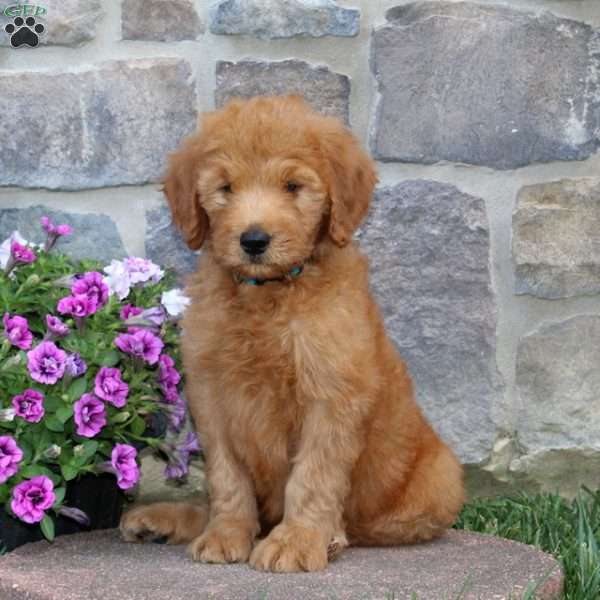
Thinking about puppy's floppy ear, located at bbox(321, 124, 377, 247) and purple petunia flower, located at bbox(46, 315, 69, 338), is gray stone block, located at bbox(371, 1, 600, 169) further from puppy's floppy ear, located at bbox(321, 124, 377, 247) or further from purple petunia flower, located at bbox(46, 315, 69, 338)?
purple petunia flower, located at bbox(46, 315, 69, 338)

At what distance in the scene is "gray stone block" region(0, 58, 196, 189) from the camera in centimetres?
489

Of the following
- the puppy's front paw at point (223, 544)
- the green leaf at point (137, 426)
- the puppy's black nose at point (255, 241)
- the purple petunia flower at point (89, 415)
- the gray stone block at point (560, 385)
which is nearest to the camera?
the puppy's black nose at point (255, 241)

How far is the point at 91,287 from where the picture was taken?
4.32 meters

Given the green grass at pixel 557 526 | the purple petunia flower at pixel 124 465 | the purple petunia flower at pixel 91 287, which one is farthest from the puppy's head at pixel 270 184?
the green grass at pixel 557 526

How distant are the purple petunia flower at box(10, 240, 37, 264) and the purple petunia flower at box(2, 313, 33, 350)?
0.27 metres

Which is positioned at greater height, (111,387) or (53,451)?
(111,387)

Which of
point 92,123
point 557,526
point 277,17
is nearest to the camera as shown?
point 557,526

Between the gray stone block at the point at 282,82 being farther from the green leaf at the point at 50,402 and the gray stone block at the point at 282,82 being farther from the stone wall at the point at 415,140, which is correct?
the green leaf at the point at 50,402

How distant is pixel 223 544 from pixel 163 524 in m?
0.45

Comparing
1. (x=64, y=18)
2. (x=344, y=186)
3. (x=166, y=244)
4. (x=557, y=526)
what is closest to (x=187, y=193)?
(x=344, y=186)

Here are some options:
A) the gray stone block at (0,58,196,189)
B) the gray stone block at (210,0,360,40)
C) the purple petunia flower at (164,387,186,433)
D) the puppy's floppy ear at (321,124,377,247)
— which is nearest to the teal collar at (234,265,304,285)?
the puppy's floppy ear at (321,124,377,247)

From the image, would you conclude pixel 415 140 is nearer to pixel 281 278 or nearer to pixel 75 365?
pixel 281 278

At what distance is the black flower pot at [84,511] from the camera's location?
431 cm

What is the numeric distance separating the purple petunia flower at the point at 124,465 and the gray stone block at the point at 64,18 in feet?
5.46
